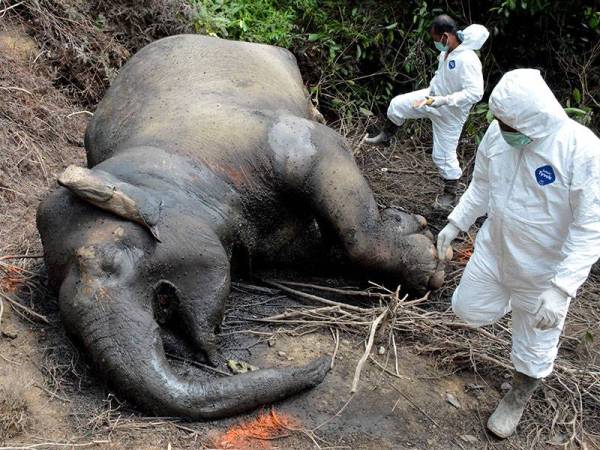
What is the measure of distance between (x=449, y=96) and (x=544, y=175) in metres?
2.52

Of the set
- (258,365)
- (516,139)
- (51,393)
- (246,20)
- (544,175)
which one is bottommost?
(258,365)

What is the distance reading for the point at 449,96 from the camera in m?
6.04

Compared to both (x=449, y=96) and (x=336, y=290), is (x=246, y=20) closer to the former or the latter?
(x=449, y=96)

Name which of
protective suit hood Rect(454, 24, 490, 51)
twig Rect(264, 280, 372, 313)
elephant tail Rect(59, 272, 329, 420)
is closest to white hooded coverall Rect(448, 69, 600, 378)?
twig Rect(264, 280, 372, 313)

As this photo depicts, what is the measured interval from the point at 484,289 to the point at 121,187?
1907 mm

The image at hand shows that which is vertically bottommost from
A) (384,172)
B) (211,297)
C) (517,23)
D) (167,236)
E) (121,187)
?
(384,172)

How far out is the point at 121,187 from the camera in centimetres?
385

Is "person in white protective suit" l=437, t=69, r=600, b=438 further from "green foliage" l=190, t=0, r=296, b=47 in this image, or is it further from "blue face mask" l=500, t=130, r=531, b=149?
"green foliage" l=190, t=0, r=296, b=47

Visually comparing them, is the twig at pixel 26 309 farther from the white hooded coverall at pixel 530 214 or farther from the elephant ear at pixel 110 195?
the white hooded coverall at pixel 530 214

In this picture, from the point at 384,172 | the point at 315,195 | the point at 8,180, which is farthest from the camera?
the point at 384,172

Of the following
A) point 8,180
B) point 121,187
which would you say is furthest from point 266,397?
point 8,180

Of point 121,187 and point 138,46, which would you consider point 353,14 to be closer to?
point 138,46

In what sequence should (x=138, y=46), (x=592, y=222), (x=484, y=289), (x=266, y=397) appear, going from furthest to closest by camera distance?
(x=138, y=46)
(x=484, y=289)
(x=266, y=397)
(x=592, y=222)

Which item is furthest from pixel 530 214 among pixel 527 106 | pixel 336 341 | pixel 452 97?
pixel 452 97
